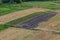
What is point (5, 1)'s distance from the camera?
2423cm

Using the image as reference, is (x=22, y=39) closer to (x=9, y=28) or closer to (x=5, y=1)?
(x=9, y=28)

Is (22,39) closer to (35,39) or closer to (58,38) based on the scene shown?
(35,39)

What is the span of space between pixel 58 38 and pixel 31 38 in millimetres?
1225

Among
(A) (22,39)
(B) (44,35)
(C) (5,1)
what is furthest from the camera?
(C) (5,1)

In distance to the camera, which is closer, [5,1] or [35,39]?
[35,39]

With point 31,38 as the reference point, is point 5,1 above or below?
below

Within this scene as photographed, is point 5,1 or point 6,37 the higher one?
point 6,37

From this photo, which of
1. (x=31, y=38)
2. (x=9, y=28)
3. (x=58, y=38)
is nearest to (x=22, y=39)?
(x=31, y=38)

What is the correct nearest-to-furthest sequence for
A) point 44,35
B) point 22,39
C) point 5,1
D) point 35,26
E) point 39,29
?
point 22,39 → point 44,35 → point 39,29 → point 35,26 → point 5,1

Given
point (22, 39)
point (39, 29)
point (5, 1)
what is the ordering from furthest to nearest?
point (5, 1), point (39, 29), point (22, 39)

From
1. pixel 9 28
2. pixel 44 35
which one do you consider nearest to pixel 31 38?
pixel 44 35

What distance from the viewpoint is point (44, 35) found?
9.21 metres

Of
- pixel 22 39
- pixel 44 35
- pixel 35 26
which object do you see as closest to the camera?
pixel 22 39

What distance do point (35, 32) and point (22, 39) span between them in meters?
1.32
